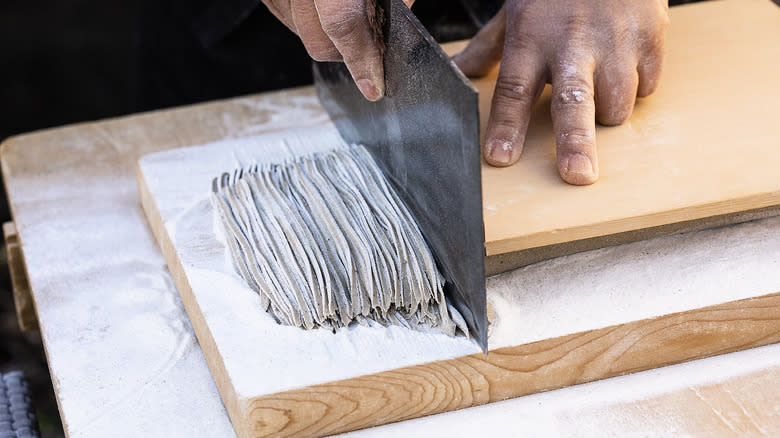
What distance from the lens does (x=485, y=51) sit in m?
1.52

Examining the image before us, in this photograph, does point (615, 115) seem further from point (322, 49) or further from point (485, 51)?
point (322, 49)

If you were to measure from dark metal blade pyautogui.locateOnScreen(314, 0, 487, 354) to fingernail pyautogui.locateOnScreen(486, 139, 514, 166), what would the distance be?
0.13 metres

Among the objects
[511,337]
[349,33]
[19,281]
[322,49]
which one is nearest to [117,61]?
[19,281]

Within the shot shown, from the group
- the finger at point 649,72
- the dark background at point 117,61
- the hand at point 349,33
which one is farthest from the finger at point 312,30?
the dark background at point 117,61

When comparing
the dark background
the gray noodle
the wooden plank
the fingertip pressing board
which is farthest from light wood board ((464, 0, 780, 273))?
the wooden plank

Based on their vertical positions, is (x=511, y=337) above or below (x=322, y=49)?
below

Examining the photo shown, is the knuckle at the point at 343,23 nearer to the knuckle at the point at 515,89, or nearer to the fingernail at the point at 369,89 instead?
the fingernail at the point at 369,89

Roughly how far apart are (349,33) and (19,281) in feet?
2.84

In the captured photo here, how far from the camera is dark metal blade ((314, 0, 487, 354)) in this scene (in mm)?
925

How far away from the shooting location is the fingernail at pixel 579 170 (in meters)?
1.16

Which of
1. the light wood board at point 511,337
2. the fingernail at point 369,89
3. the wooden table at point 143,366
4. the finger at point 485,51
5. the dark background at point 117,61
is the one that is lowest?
the dark background at point 117,61

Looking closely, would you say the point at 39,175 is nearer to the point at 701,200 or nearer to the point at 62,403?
the point at 62,403

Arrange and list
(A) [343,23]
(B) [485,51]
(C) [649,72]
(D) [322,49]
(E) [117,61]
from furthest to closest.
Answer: (E) [117,61] → (B) [485,51] → (C) [649,72] → (D) [322,49] → (A) [343,23]

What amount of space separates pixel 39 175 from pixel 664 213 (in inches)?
46.8
